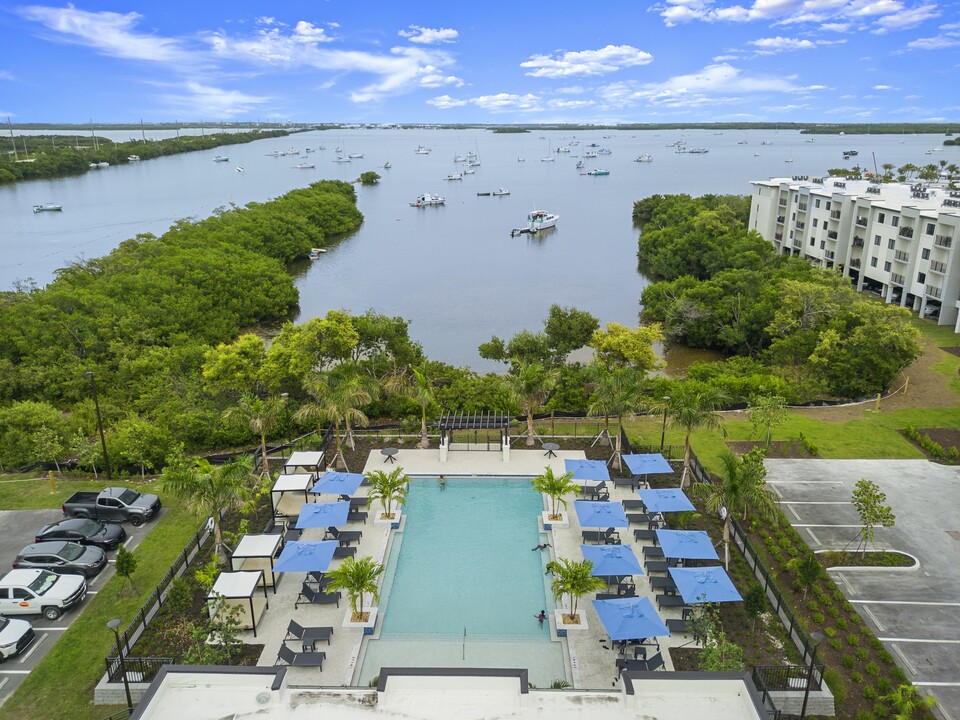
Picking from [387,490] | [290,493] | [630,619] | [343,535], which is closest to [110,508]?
[290,493]

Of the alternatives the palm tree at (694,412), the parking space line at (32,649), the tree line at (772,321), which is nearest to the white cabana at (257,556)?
the parking space line at (32,649)

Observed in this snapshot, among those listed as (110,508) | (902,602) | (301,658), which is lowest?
(902,602)

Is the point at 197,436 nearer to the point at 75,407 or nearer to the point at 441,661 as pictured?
the point at 75,407

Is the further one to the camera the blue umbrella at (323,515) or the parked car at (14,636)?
the blue umbrella at (323,515)

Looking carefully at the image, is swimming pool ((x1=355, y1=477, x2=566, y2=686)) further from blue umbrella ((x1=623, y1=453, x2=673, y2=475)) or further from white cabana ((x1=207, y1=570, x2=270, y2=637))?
blue umbrella ((x1=623, y1=453, x2=673, y2=475))

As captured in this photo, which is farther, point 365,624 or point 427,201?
point 427,201

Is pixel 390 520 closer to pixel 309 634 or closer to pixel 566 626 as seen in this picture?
pixel 309 634

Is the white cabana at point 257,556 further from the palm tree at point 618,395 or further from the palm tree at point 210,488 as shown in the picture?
the palm tree at point 618,395
